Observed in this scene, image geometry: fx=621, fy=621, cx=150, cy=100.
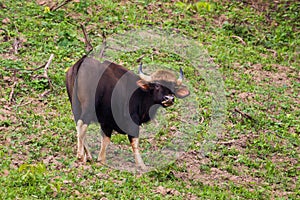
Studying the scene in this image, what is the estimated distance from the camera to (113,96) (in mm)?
8562

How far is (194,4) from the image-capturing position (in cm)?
1520

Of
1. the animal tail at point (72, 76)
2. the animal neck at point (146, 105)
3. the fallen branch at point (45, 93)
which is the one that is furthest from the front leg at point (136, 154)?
the fallen branch at point (45, 93)

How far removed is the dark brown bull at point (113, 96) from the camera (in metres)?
8.44

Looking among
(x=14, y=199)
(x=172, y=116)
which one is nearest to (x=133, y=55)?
(x=172, y=116)

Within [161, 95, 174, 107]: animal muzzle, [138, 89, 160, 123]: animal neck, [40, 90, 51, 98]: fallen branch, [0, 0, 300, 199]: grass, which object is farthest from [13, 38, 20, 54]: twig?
[161, 95, 174, 107]: animal muzzle

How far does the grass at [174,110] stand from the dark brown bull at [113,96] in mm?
511

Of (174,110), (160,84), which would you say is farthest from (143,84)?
(174,110)

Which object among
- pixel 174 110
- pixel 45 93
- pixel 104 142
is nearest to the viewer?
pixel 104 142

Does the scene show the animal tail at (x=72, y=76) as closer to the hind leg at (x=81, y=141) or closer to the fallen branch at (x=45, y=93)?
the hind leg at (x=81, y=141)

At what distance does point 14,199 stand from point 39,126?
107 inches

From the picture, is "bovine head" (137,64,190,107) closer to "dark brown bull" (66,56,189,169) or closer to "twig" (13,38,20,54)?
"dark brown bull" (66,56,189,169)

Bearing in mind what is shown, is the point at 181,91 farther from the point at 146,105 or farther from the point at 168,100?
the point at 146,105

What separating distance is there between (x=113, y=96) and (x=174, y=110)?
2563mm

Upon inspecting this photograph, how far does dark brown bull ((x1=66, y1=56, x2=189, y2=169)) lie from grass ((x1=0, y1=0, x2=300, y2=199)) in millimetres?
511
